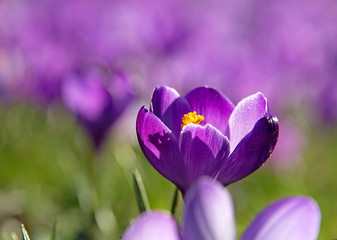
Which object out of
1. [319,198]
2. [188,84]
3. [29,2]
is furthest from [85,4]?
[319,198]

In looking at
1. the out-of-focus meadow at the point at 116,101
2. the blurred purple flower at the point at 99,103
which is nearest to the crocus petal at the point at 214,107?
the out-of-focus meadow at the point at 116,101

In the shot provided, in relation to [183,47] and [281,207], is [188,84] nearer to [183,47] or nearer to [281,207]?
[183,47]

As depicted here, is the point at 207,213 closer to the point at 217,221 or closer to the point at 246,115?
the point at 217,221

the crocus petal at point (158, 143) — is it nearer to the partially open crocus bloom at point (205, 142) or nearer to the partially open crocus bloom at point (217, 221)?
the partially open crocus bloom at point (205, 142)

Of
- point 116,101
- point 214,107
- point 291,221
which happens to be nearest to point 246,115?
point 214,107

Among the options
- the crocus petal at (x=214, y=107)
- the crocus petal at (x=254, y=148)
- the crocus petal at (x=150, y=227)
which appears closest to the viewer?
the crocus petal at (x=150, y=227)

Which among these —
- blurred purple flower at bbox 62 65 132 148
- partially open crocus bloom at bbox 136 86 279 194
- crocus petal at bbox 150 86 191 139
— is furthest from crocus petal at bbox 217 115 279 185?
blurred purple flower at bbox 62 65 132 148
